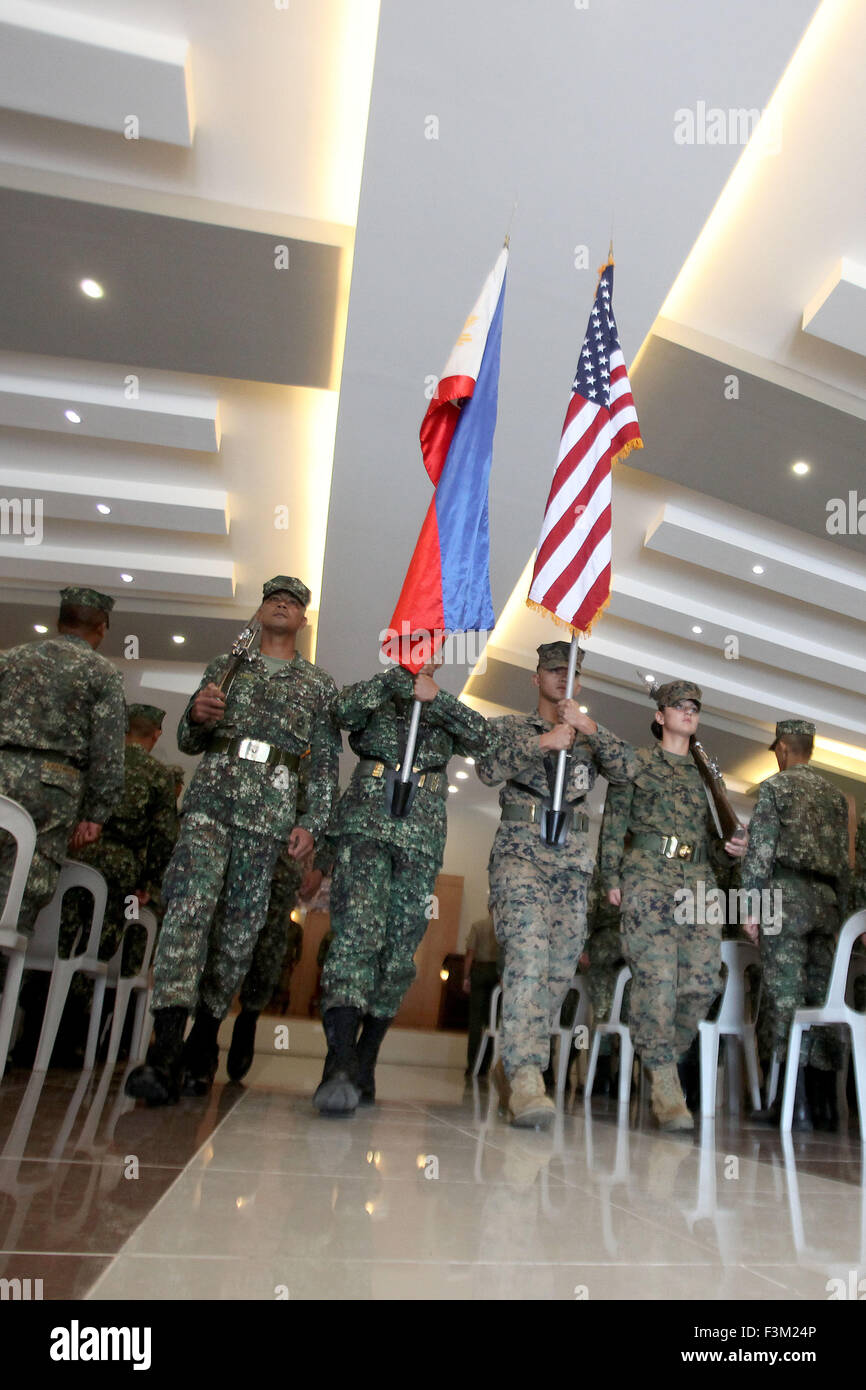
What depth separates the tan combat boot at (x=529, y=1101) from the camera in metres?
2.55

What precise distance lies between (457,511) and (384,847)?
1.17 metres

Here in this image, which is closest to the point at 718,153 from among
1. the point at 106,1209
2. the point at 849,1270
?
the point at 849,1270

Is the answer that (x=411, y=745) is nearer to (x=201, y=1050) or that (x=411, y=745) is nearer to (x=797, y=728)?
(x=201, y=1050)

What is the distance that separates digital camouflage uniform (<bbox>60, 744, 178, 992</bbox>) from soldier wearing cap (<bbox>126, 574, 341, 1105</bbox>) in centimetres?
124

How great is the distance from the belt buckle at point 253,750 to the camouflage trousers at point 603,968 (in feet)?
9.44

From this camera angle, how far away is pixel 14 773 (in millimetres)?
2941

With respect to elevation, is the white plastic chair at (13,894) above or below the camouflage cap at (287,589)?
below

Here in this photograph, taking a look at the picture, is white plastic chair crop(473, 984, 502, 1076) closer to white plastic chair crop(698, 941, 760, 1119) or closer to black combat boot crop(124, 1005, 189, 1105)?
white plastic chair crop(698, 941, 760, 1119)

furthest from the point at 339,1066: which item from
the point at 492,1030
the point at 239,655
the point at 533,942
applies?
the point at 492,1030

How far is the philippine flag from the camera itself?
300cm

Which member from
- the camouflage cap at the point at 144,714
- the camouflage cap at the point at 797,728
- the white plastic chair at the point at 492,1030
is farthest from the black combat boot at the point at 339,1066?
the white plastic chair at the point at 492,1030

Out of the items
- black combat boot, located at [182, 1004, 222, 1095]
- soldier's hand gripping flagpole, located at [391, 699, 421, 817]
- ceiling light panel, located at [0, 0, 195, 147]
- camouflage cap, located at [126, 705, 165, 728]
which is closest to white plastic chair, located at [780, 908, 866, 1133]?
soldier's hand gripping flagpole, located at [391, 699, 421, 817]

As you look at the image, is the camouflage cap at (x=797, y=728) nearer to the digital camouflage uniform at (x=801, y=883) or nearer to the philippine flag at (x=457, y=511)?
the digital camouflage uniform at (x=801, y=883)

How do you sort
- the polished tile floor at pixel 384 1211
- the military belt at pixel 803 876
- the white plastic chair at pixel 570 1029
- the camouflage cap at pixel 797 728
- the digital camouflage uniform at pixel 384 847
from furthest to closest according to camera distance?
the white plastic chair at pixel 570 1029
the camouflage cap at pixel 797 728
the military belt at pixel 803 876
the digital camouflage uniform at pixel 384 847
the polished tile floor at pixel 384 1211
